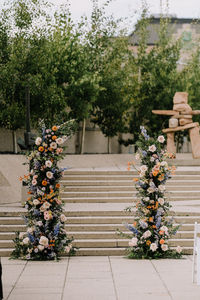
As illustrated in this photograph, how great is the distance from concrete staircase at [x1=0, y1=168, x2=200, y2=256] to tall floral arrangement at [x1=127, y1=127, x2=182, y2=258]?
0.42m

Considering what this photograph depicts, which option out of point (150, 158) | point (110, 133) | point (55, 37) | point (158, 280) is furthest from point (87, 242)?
point (110, 133)

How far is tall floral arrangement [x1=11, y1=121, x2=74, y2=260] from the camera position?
35.1 feet

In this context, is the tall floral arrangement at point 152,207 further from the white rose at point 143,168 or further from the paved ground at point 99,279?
the paved ground at point 99,279

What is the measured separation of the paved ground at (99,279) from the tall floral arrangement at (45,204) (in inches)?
13.2

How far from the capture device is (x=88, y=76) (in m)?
22.9

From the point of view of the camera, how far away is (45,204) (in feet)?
35.0

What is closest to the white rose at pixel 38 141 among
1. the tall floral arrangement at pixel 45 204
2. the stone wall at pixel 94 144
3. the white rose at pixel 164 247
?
the tall floral arrangement at pixel 45 204

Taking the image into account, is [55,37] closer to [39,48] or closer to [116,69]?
[39,48]

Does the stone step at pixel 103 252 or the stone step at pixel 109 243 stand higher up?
the stone step at pixel 109 243

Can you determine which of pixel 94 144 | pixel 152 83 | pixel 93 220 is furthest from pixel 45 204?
pixel 94 144

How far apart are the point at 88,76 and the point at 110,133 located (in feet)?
13.6

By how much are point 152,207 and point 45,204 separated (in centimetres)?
213

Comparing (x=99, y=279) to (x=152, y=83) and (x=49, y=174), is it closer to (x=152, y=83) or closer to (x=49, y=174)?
(x=49, y=174)

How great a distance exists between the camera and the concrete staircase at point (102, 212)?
11.8 m
